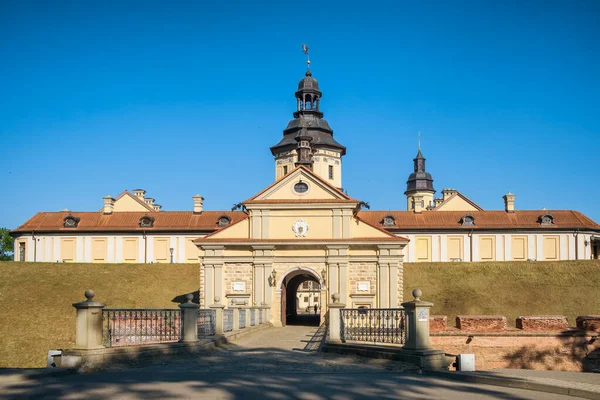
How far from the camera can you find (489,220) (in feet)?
188

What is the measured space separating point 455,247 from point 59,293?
31.5 meters

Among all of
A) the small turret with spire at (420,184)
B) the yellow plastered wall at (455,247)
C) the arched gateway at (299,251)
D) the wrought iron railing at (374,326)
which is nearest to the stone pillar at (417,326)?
the wrought iron railing at (374,326)

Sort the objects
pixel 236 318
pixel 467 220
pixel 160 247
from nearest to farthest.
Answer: pixel 236 318 < pixel 160 247 < pixel 467 220

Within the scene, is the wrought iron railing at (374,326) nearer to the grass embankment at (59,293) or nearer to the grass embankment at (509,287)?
the grass embankment at (59,293)

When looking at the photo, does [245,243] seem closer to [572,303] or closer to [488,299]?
[488,299]

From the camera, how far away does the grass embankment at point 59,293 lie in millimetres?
32938

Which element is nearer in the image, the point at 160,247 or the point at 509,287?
the point at 509,287

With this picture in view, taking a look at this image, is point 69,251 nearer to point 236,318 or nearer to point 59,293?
point 59,293

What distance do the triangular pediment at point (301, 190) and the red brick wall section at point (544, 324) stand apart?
13143mm

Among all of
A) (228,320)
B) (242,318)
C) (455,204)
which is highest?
(455,204)

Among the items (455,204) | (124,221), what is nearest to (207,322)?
(124,221)

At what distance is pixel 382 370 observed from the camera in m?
14.1

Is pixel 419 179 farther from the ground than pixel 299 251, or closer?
farther from the ground

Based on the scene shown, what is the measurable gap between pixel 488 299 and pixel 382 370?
2872 cm
